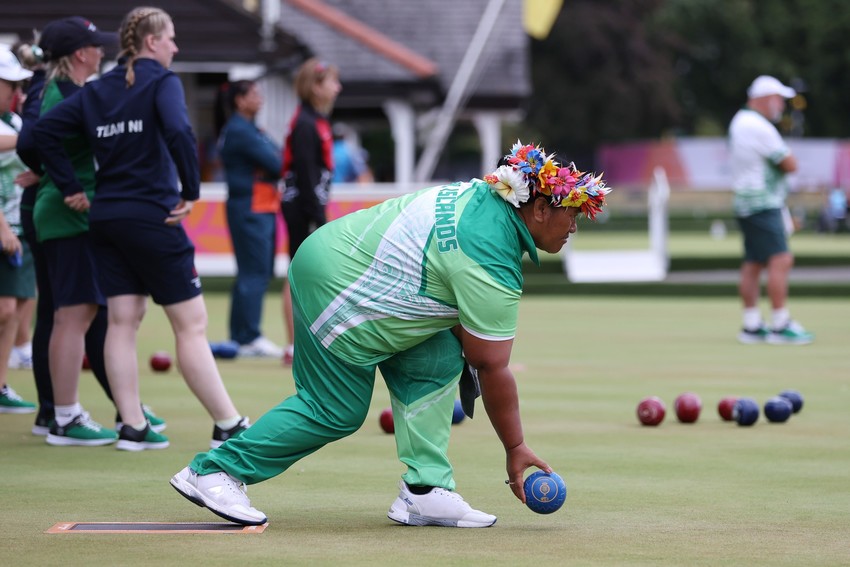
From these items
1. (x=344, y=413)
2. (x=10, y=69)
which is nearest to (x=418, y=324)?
(x=344, y=413)

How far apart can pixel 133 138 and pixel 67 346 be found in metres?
1.09

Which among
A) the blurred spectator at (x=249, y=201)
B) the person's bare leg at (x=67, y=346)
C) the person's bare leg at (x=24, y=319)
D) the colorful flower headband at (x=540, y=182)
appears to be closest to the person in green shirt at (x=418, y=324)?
the colorful flower headband at (x=540, y=182)

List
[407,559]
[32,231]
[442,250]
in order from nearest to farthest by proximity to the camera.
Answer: [407,559], [442,250], [32,231]

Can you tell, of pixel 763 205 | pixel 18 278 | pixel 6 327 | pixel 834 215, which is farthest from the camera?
pixel 834 215

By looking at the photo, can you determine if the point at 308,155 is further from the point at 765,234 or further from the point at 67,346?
the point at 765,234

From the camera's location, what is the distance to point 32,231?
732cm

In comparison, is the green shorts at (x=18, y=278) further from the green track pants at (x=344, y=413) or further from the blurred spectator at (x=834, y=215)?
the blurred spectator at (x=834, y=215)

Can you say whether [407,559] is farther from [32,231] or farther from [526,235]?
[32,231]

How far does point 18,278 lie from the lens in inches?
321

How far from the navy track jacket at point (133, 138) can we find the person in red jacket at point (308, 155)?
359 cm

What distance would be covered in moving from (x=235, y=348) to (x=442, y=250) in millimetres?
6256

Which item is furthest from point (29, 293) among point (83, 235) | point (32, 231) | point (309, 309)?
point (309, 309)

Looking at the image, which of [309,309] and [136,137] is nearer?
[309,309]

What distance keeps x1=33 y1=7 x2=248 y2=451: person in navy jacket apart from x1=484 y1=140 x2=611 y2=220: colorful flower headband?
1.97 meters
